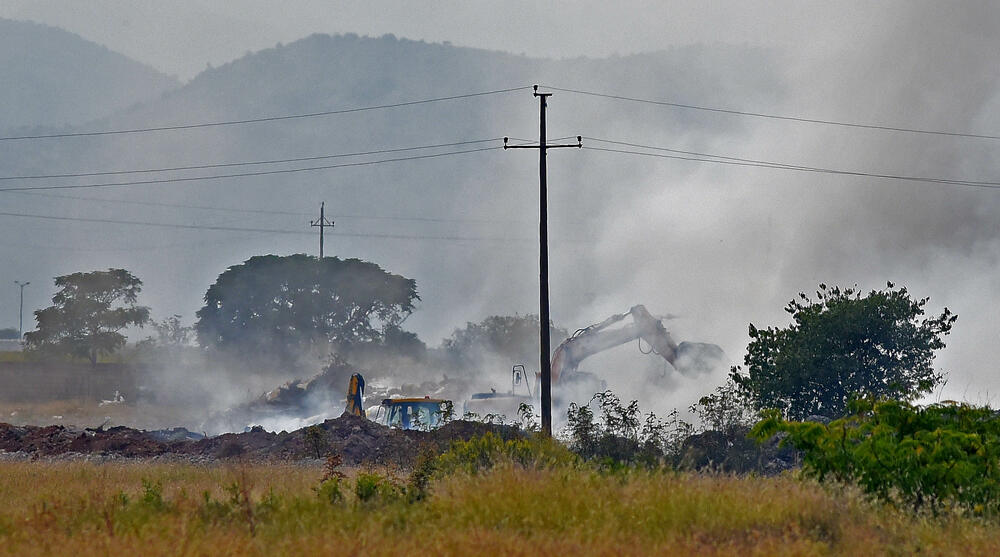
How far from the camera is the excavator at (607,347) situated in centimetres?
5400

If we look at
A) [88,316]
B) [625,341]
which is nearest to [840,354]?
[625,341]

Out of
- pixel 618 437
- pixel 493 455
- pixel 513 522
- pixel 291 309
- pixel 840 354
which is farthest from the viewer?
pixel 291 309

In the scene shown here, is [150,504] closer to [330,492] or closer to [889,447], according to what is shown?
[330,492]

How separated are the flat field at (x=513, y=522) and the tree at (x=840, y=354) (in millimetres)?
18879

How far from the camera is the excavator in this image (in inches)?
2126

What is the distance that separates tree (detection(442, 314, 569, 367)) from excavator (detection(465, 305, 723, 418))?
192 ft

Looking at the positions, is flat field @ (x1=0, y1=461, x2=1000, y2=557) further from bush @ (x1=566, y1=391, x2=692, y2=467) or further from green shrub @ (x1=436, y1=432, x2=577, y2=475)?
bush @ (x1=566, y1=391, x2=692, y2=467)

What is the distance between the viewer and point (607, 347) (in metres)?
54.8

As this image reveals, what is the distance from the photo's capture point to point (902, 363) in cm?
3622

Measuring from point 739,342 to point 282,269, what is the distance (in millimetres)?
56266

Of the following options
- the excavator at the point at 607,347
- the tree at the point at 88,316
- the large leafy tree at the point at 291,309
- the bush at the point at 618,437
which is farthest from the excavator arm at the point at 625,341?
the tree at the point at 88,316

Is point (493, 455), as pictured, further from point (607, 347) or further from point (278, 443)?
point (607, 347)

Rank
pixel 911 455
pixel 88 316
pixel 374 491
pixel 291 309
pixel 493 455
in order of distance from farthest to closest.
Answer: pixel 291 309, pixel 88 316, pixel 493 455, pixel 374 491, pixel 911 455

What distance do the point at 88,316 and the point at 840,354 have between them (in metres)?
80.4
